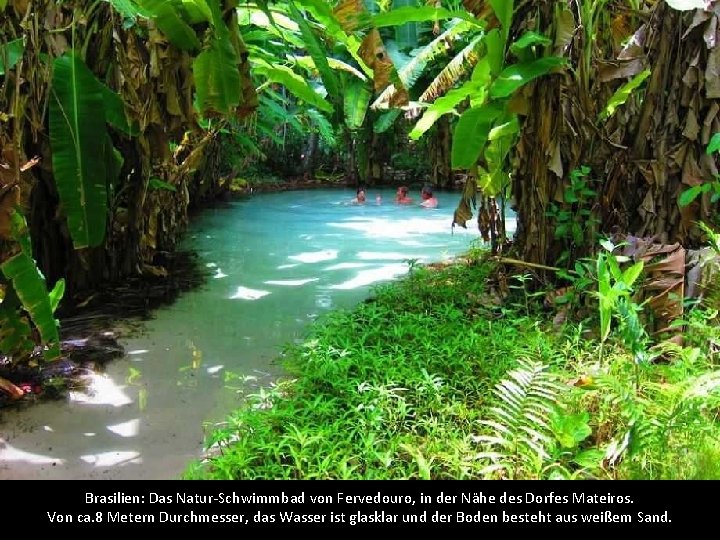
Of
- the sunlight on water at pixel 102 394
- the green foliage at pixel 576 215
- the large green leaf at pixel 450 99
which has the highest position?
the large green leaf at pixel 450 99

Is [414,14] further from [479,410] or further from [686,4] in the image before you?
[479,410]

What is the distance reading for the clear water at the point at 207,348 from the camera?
9.65 ft

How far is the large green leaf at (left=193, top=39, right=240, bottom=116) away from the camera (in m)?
3.85

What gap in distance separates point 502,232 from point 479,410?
9.44ft

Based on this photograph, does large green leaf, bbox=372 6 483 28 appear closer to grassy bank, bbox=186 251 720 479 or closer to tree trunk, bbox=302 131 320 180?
grassy bank, bbox=186 251 720 479

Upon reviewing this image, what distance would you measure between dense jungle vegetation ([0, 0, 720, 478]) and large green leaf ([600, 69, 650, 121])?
0.05 ft

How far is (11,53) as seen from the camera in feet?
11.1

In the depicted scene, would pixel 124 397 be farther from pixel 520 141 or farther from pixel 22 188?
pixel 520 141

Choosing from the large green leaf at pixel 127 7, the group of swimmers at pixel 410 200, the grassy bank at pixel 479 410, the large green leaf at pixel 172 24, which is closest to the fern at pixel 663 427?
the grassy bank at pixel 479 410

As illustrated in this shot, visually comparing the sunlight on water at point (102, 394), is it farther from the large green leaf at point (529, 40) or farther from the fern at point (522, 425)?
the large green leaf at point (529, 40)

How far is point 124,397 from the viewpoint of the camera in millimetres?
3516

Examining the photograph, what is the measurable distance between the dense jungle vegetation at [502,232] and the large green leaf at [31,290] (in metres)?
0.01

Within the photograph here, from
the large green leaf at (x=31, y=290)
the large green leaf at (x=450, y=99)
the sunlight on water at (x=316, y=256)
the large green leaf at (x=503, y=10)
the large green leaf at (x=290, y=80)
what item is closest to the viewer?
the large green leaf at (x=31, y=290)

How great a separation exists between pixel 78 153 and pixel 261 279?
3.04 meters
